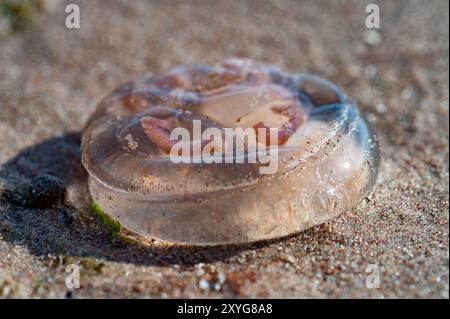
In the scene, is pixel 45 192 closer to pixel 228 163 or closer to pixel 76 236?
pixel 76 236

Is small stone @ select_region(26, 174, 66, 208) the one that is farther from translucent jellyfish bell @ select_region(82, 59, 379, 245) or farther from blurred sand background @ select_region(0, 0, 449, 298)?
translucent jellyfish bell @ select_region(82, 59, 379, 245)

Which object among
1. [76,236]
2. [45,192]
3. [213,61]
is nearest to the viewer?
[76,236]

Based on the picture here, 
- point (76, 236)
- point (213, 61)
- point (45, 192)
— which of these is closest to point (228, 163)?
point (76, 236)

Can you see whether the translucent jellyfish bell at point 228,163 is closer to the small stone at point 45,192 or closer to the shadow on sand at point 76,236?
the shadow on sand at point 76,236

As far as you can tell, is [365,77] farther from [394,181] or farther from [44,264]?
[44,264]

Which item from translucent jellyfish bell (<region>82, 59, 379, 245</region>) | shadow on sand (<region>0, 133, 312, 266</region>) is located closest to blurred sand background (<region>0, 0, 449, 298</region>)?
shadow on sand (<region>0, 133, 312, 266</region>)

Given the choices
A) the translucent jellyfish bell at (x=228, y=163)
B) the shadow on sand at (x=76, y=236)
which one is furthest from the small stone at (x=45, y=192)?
the translucent jellyfish bell at (x=228, y=163)
